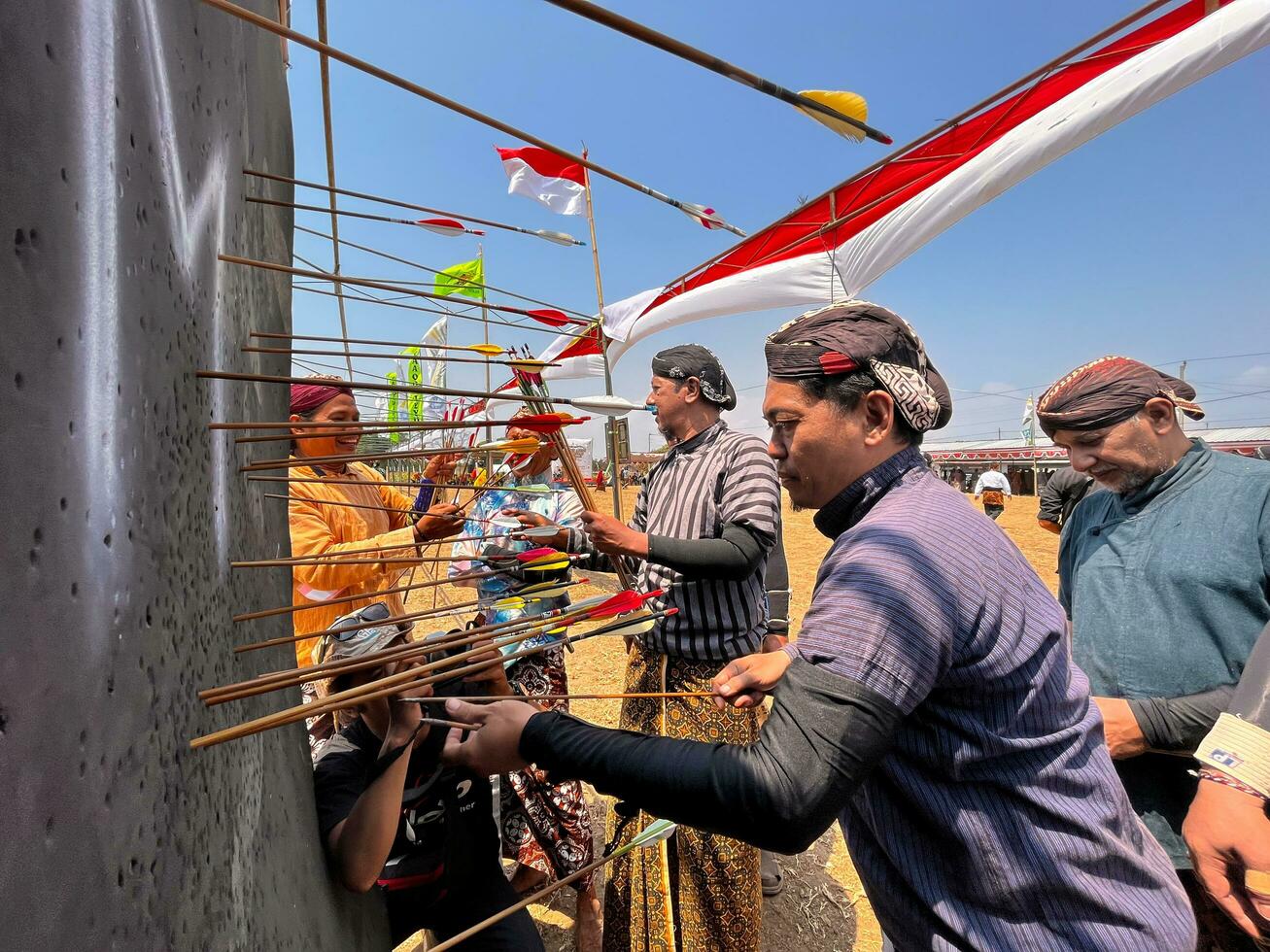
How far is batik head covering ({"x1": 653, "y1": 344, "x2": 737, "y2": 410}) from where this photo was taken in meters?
2.26

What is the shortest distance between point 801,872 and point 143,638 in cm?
319

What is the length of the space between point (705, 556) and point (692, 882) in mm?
1056

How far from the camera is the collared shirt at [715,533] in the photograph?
200cm

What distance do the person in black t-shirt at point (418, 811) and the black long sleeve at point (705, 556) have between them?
1.96 feet

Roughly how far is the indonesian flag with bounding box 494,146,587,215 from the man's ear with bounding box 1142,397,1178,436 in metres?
4.21

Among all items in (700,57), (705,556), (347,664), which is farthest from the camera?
(705,556)

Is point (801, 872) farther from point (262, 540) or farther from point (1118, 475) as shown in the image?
point (262, 540)

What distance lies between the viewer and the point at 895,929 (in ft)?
3.44

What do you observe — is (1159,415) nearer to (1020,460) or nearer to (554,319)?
(554,319)

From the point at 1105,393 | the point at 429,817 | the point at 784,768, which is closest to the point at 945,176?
the point at 1105,393

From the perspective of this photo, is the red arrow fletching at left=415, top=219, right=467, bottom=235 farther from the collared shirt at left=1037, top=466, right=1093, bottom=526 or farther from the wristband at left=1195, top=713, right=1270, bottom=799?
the collared shirt at left=1037, top=466, right=1093, bottom=526

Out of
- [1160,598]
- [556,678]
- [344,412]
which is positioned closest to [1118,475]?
[1160,598]

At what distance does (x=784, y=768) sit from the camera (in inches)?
30.6

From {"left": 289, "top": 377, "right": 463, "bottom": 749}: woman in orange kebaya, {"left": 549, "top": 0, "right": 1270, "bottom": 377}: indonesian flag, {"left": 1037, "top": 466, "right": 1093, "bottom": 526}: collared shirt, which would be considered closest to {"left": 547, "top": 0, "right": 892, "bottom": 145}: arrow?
{"left": 289, "top": 377, "right": 463, "bottom": 749}: woman in orange kebaya
